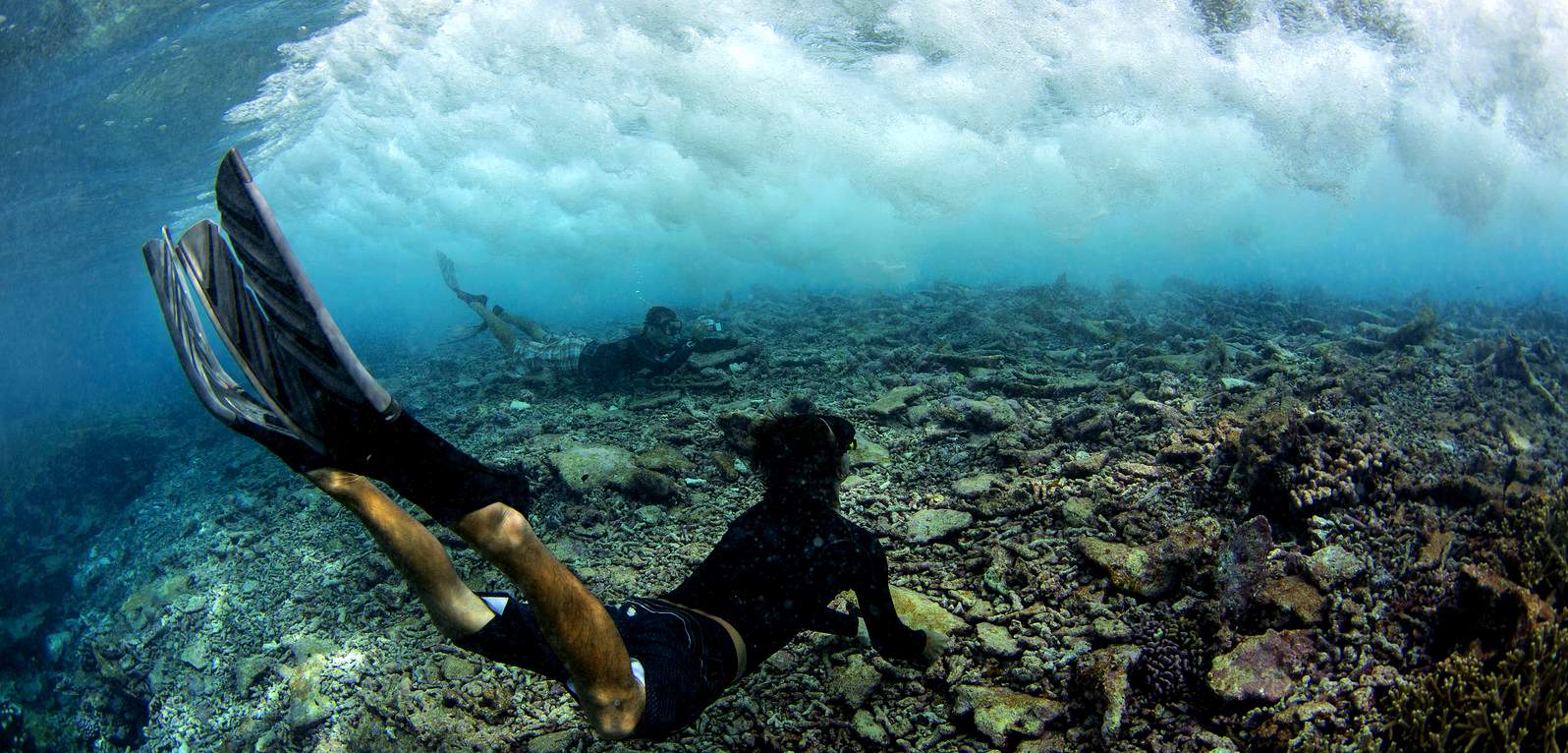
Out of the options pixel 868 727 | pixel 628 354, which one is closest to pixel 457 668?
pixel 868 727

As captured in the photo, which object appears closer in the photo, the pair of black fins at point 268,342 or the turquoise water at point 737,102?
the pair of black fins at point 268,342

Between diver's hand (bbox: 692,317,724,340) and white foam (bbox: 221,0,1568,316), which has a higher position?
white foam (bbox: 221,0,1568,316)

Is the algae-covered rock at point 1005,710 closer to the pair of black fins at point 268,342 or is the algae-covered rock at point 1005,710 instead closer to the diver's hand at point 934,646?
the diver's hand at point 934,646

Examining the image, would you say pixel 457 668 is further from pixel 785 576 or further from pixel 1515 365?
pixel 1515 365

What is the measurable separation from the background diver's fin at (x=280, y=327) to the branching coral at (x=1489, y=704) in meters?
3.92

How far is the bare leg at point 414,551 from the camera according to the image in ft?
7.22

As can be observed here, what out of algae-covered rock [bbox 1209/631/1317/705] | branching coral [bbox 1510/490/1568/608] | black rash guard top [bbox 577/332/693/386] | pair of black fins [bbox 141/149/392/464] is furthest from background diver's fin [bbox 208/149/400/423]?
black rash guard top [bbox 577/332/693/386]

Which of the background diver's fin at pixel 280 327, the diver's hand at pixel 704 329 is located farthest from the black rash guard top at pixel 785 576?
the diver's hand at pixel 704 329

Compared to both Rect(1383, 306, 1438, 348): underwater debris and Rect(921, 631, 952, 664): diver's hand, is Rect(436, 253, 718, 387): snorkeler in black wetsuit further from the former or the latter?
Rect(1383, 306, 1438, 348): underwater debris

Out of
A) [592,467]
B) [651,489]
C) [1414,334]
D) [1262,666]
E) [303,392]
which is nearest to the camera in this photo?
[303,392]

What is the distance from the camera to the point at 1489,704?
2354 mm

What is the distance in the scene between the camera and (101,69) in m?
13.7

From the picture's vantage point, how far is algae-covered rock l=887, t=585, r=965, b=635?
11.2 feet

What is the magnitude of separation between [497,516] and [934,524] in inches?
134
